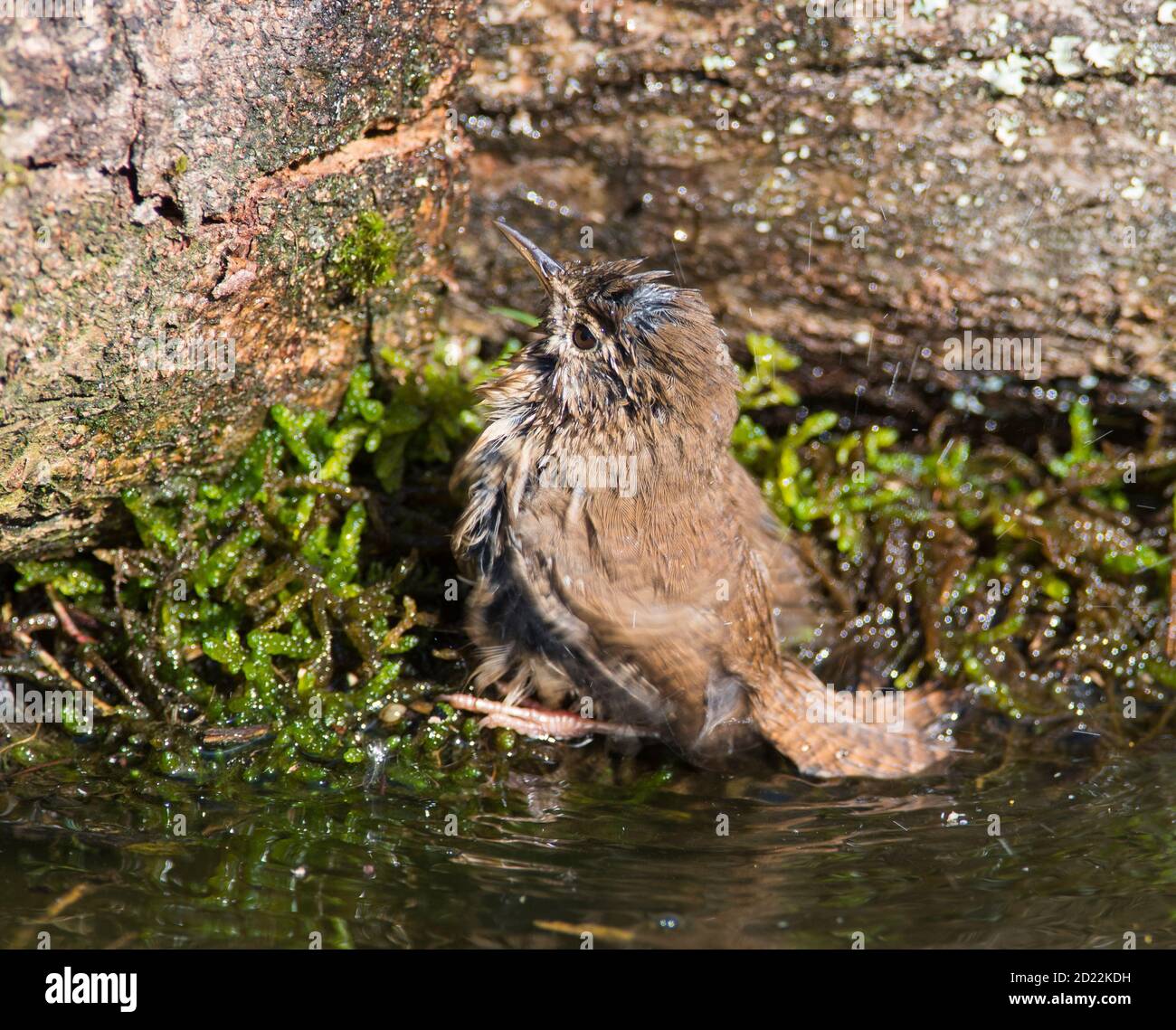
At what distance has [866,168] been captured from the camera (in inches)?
215

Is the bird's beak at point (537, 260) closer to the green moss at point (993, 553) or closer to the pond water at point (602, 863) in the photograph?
the green moss at point (993, 553)

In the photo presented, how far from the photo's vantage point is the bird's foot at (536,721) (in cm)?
499

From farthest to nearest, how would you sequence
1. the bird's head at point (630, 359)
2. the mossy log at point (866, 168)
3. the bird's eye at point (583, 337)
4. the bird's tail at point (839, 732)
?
the mossy log at point (866, 168), the bird's tail at point (839, 732), the bird's eye at point (583, 337), the bird's head at point (630, 359)

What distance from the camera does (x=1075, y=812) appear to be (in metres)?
4.66

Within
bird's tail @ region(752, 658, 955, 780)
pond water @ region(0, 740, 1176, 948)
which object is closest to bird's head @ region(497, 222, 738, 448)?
bird's tail @ region(752, 658, 955, 780)

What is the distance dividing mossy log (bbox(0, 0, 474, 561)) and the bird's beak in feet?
1.81

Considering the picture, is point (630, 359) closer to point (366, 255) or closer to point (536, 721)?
point (366, 255)

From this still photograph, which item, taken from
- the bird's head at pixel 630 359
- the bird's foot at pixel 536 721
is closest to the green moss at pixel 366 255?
the bird's head at pixel 630 359

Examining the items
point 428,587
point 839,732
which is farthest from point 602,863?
point 428,587

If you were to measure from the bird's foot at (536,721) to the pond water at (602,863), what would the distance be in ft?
0.67

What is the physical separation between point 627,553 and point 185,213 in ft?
6.64

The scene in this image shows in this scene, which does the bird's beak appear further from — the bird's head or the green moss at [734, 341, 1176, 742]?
the green moss at [734, 341, 1176, 742]

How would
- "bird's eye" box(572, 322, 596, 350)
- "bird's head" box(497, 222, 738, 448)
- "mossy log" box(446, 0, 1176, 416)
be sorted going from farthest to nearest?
1. "mossy log" box(446, 0, 1176, 416)
2. "bird's eye" box(572, 322, 596, 350)
3. "bird's head" box(497, 222, 738, 448)

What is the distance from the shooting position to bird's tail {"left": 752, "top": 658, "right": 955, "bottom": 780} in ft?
16.4
